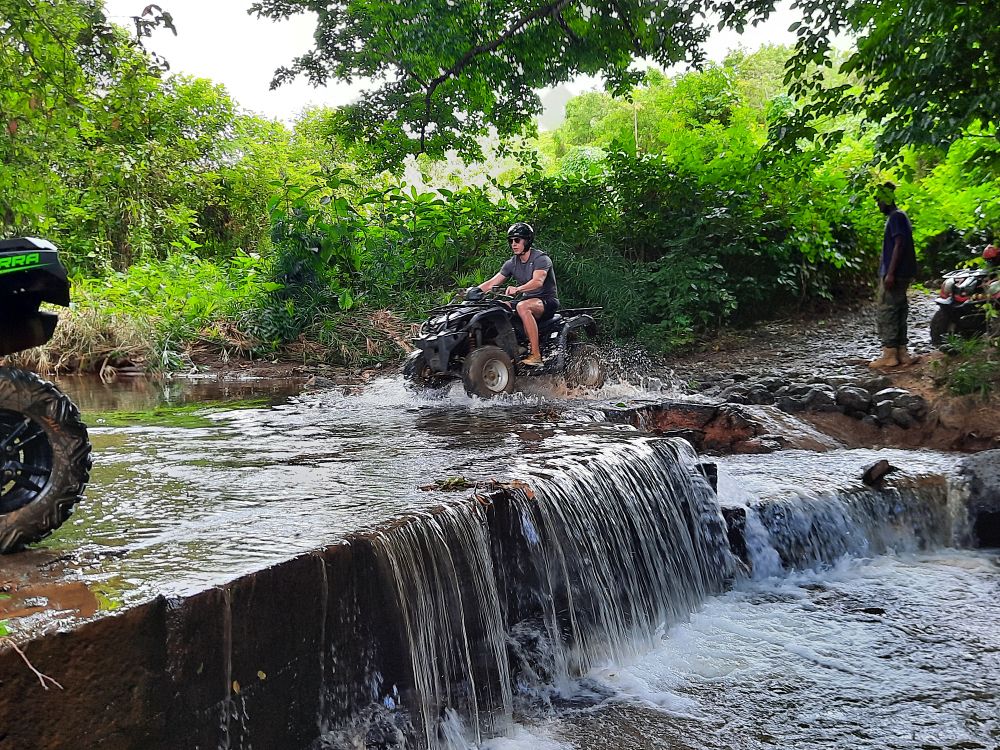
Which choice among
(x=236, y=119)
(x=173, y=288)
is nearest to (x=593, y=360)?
(x=173, y=288)

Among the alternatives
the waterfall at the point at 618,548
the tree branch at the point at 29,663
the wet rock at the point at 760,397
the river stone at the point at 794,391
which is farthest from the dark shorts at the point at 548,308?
the tree branch at the point at 29,663

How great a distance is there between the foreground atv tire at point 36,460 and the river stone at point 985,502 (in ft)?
21.4

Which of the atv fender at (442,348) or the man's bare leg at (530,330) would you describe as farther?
the man's bare leg at (530,330)

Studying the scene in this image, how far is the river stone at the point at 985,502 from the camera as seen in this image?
21.4ft

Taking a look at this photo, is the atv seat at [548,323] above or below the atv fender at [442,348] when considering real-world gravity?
above

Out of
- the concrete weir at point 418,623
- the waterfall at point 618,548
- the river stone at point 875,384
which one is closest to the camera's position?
the concrete weir at point 418,623

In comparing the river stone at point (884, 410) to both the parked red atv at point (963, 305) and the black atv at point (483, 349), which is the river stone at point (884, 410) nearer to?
the parked red atv at point (963, 305)

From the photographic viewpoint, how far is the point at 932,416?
8406 mm

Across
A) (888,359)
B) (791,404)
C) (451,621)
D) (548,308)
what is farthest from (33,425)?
(888,359)

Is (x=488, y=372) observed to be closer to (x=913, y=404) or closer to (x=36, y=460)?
(x=913, y=404)

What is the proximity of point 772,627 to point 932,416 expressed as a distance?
4.50 meters

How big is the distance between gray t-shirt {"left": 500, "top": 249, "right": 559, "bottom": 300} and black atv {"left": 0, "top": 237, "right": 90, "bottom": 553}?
21.9ft

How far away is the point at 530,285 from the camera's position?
9.30 m

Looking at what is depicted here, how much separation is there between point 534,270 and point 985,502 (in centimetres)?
519
